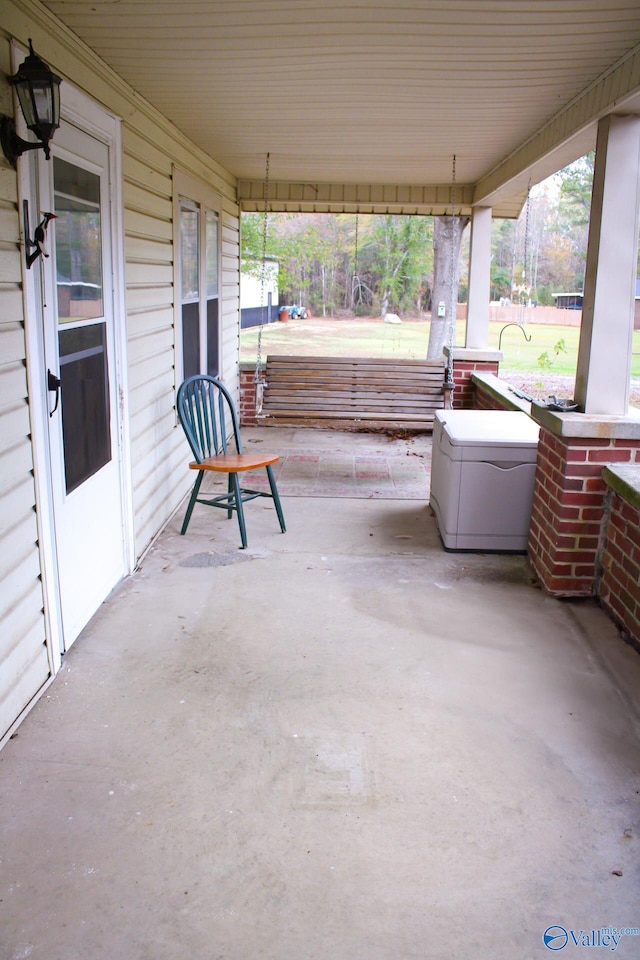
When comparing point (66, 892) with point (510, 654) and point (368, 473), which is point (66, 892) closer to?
point (510, 654)

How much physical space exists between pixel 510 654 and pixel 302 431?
4.73m

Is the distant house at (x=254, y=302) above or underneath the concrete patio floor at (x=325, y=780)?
above

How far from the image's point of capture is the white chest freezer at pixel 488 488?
4090mm

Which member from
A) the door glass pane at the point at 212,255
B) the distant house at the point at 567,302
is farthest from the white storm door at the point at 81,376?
the distant house at the point at 567,302

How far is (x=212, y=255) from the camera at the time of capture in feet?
20.5

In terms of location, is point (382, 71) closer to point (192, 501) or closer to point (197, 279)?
point (192, 501)

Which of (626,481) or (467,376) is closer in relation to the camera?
(626,481)

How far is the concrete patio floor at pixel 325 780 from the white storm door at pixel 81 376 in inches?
10.4

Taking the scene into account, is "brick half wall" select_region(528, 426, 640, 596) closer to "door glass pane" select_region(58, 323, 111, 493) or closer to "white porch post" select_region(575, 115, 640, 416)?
"white porch post" select_region(575, 115, 640, 416)

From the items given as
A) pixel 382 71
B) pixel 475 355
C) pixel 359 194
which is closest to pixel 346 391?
pixel 475 355

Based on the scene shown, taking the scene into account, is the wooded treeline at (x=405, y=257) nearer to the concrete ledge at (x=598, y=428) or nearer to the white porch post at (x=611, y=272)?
the white porch post at (x=611, y=272)

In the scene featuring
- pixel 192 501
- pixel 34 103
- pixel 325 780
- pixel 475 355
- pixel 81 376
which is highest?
pixel 34 103

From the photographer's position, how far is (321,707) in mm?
2672

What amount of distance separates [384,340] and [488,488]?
1338cm
